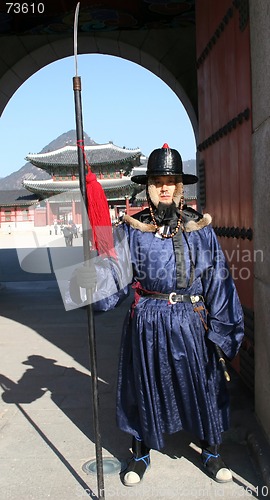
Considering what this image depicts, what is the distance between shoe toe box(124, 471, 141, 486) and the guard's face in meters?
1.46

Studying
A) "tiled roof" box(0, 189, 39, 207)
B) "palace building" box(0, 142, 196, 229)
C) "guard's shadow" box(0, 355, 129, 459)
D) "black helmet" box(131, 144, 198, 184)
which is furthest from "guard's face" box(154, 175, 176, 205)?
"tiled roof" box(0, 189, 39, 207)

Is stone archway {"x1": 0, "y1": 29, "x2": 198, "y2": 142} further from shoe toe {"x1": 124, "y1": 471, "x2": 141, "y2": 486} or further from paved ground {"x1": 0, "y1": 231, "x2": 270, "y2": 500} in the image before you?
shoe toe {"x1": 124, "y1": 471, "x2": 141, "y2": 486}

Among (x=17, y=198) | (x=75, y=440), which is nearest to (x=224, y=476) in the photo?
(x=75, y=440)

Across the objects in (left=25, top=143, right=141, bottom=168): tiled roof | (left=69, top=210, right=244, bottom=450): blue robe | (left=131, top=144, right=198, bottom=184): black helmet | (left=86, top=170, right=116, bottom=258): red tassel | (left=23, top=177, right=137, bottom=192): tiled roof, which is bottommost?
(left=69, top=210, right=244, bottom=450): blue robe

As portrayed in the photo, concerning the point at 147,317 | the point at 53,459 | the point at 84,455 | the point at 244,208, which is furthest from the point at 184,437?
the point at 244,208

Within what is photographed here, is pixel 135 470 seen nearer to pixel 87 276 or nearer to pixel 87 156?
pixel 87 276

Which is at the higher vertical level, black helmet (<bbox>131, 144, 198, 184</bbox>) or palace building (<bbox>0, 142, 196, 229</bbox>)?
palace building (<bbox>0, 142, 196, 229</bbox>)

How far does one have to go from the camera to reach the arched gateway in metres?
2.65

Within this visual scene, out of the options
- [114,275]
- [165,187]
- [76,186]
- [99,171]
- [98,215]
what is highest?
[99,171]

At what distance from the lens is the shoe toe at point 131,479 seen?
2.46 m

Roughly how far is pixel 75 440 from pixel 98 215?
1.53 metres

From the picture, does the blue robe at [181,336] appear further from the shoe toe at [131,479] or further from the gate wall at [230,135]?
the gate wall at [230,135]

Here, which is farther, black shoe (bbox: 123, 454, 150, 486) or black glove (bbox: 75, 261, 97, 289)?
black shoe (bbox: 123, 454, 150, 486)

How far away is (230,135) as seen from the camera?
11.6 feet
